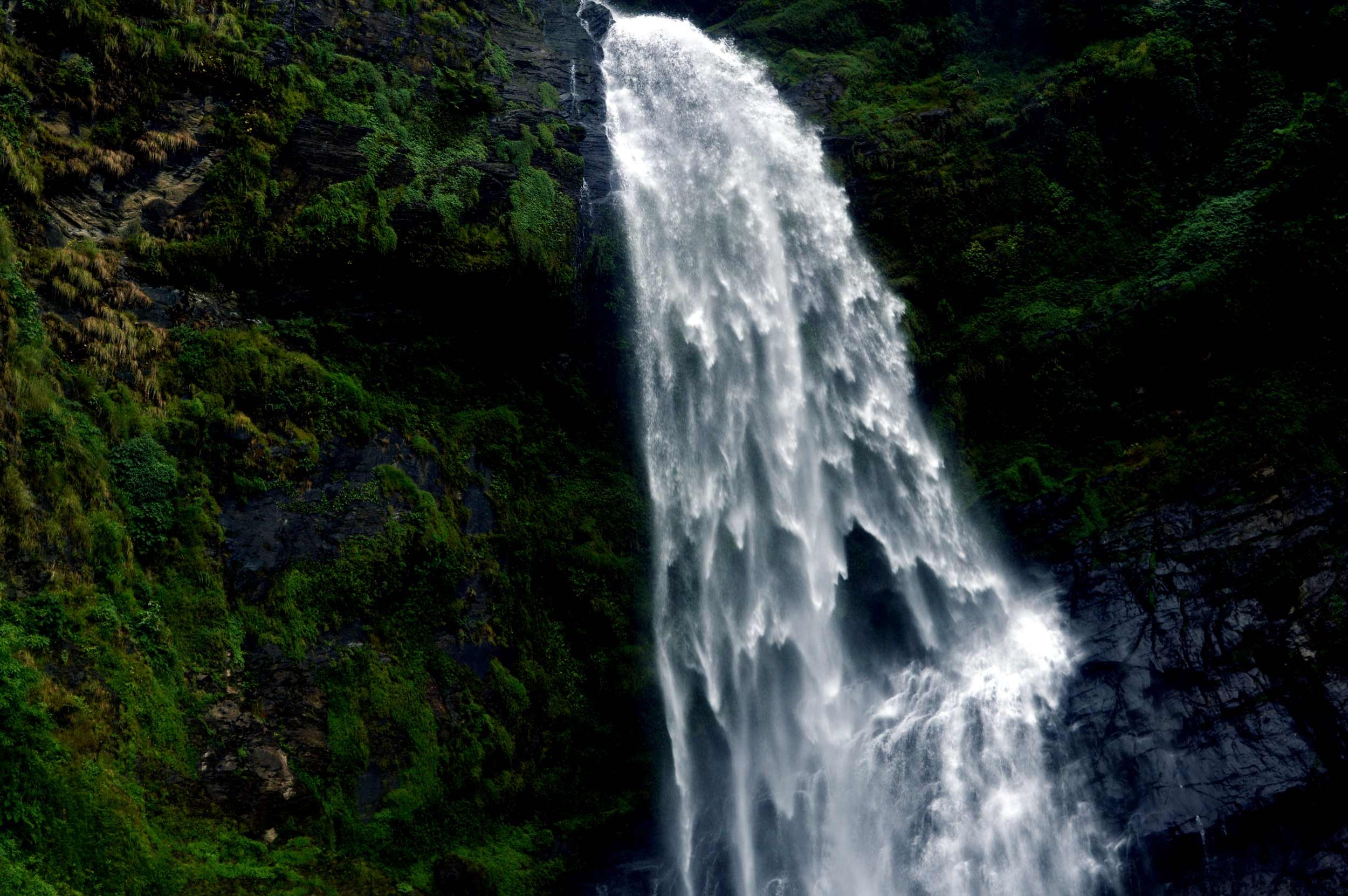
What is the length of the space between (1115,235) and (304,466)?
16.1 meters

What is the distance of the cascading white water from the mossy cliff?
1.15m

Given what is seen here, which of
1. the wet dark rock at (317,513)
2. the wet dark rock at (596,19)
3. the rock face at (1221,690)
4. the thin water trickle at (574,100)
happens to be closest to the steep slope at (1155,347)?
the rock face at (1221,690)

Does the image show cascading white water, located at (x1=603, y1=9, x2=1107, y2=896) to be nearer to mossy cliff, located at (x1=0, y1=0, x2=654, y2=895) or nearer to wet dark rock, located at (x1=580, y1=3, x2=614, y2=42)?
mossy cliff, located at (x1=0, y1=0, x2=654, y2=895)

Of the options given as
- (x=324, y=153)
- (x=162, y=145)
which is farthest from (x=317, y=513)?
(x=324, y=153)

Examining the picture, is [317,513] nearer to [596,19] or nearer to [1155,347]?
[1155,347]

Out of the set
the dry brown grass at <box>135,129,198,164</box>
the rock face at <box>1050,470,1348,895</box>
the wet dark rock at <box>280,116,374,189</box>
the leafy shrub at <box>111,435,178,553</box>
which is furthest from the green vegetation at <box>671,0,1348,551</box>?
the leafy shrub at <box>111,435,178,553</box>

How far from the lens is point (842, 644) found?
15.8 m

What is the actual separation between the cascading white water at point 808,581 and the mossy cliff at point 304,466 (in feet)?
3.77

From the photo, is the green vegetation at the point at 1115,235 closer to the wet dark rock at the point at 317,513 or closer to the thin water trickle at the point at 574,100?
the thin water trickle at the point at 574,100

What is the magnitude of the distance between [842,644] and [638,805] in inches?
180

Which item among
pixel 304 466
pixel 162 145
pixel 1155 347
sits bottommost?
pixel 304 466

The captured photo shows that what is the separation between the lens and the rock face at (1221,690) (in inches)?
498

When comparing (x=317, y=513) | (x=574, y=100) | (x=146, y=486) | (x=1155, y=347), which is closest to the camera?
(x=146, y=486)

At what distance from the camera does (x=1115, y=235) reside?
58.7 feet
